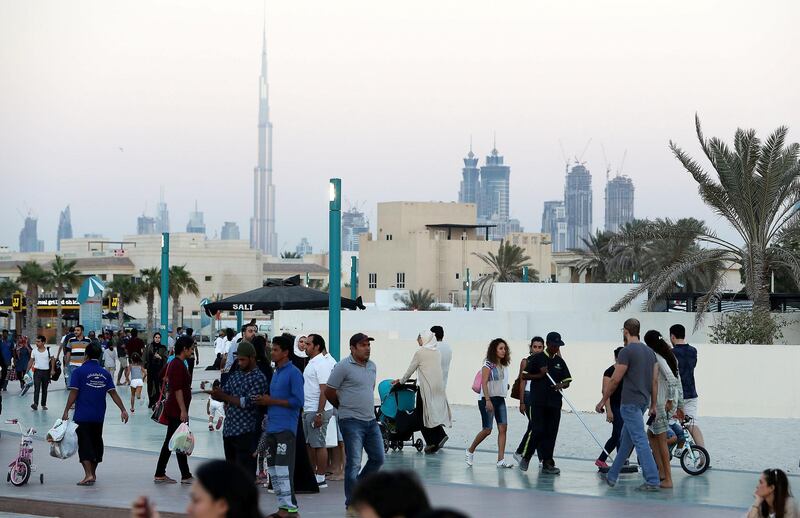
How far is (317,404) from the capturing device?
537 inches

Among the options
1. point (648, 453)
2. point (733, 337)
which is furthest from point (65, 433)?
point (733, 337)

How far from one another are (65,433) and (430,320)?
2684 centimetres

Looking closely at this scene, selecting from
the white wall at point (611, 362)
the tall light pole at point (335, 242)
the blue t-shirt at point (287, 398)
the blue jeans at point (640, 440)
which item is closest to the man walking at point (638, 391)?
the blue jeans at point (640, 440)

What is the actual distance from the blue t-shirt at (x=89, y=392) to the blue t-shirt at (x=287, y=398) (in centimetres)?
294

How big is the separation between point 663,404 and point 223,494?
384 inches

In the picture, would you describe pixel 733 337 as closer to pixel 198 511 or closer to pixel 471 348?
pixel 471 348

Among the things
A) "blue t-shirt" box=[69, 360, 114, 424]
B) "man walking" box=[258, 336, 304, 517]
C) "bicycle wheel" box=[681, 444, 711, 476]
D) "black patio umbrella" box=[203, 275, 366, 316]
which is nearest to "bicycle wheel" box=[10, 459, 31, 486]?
"blue t-shirt" box=[69, 360, 114, 424]

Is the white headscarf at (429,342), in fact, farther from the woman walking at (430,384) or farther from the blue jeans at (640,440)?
the blue jeans at (640,440)

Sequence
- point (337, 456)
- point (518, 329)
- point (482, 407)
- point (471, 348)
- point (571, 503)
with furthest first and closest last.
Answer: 1. point (518, 329)
2. point (471, 348)
3. point (482, 407)
4. point (337, 456)
5. point (571, 503)

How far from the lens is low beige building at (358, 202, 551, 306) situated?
142m

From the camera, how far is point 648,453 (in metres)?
13.2

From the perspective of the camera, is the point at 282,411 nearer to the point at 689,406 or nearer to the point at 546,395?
the point at 546,395

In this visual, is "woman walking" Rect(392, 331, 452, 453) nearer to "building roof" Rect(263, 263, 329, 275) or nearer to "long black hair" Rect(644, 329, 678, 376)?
"long black hair" Rect(644, 329, 678, 376)

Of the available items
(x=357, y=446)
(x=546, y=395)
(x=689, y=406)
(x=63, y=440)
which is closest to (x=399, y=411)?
(x=546, y=395)
